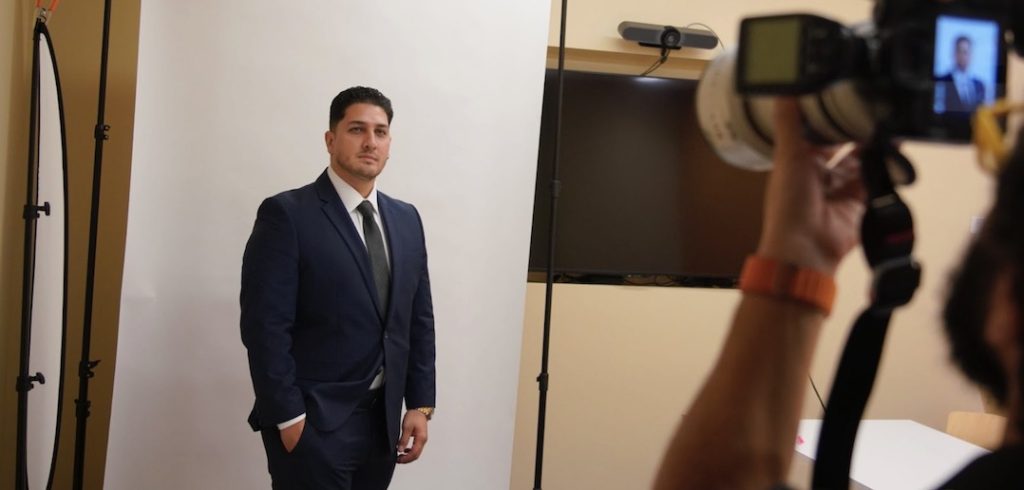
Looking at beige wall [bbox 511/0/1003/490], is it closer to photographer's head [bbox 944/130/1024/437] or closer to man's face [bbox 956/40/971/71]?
man's face [bbox 956/40/971/71]

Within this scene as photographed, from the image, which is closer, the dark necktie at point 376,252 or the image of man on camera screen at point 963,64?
the image of man on camera screen at point 963,64

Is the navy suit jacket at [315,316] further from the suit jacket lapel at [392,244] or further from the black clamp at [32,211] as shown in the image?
the black clamp at [32,211]

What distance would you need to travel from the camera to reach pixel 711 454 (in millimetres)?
731

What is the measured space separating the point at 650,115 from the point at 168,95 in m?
1.82

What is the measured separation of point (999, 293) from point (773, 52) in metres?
0.27

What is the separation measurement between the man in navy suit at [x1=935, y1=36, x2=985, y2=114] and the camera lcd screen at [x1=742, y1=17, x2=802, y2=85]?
109 mm

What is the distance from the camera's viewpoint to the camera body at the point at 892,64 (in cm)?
64

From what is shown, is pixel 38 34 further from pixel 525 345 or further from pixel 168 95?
pixel 525 345

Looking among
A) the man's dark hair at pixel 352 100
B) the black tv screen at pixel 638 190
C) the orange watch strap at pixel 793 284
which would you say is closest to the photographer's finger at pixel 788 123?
the orange watch strap at pixel 793 284

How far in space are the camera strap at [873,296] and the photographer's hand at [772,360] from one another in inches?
1.4

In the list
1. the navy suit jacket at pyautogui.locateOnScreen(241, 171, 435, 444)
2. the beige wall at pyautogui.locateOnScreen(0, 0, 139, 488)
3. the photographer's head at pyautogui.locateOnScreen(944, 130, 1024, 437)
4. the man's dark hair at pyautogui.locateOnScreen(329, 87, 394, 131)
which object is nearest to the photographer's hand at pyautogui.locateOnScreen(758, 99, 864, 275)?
the photographer's head at pyautogui.locateOnScreen(944, 130, 1024, 437)

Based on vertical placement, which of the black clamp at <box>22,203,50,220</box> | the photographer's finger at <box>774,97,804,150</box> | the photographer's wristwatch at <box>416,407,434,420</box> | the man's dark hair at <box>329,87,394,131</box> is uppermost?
the man's dark hair at <box>329,87,394,131</box>

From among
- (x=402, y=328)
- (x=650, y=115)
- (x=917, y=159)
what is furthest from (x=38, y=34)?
(x=917, y=159)

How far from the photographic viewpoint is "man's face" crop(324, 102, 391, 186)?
7.83 ft
